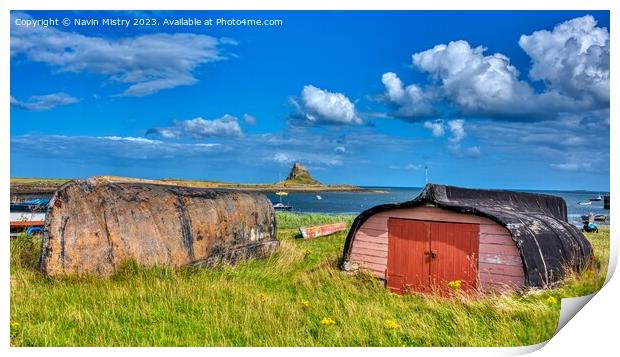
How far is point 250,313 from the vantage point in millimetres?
8164

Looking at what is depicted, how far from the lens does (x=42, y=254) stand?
33.2 ft

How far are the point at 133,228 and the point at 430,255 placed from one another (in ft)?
19.0

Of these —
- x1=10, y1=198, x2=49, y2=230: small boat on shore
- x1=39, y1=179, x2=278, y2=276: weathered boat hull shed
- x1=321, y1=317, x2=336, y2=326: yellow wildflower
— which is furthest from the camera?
x1=10, y1=198, x2=49, y2=230: small boat on shore

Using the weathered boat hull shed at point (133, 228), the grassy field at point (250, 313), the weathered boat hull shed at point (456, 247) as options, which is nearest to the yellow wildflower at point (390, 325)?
the grassy field at point (250, 313)

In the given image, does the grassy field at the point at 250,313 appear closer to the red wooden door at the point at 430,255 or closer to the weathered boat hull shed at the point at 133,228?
the weathered boat hull shed at the point at 133,228

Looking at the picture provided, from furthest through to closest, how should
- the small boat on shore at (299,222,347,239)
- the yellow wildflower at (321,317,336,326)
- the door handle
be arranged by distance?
the small boat on shore at (299,222,347,239), the door handle, the yellow wildflower at (321,317,336,326)

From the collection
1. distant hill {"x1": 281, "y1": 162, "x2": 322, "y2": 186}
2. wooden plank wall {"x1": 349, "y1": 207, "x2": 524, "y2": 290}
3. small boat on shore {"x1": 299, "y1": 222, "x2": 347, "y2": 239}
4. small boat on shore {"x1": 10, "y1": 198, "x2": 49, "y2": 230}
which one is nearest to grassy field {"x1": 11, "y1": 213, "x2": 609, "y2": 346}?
wooden plank wall {"x1": 349, "y1": 207, "x2": 524, "y2": 290}

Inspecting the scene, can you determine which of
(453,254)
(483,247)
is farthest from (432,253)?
(483,247)

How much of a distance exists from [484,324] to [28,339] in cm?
610

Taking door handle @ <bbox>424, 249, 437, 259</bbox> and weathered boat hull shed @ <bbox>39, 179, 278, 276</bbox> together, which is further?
door handle @ <bbox>424, 249, 437, 259</bbox>

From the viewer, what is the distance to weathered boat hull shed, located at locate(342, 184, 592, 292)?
9938 millimetres

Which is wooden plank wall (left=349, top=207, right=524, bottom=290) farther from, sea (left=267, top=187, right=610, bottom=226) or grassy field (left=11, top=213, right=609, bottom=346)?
sea (left=267, top=187, right=610, bottom=226)
